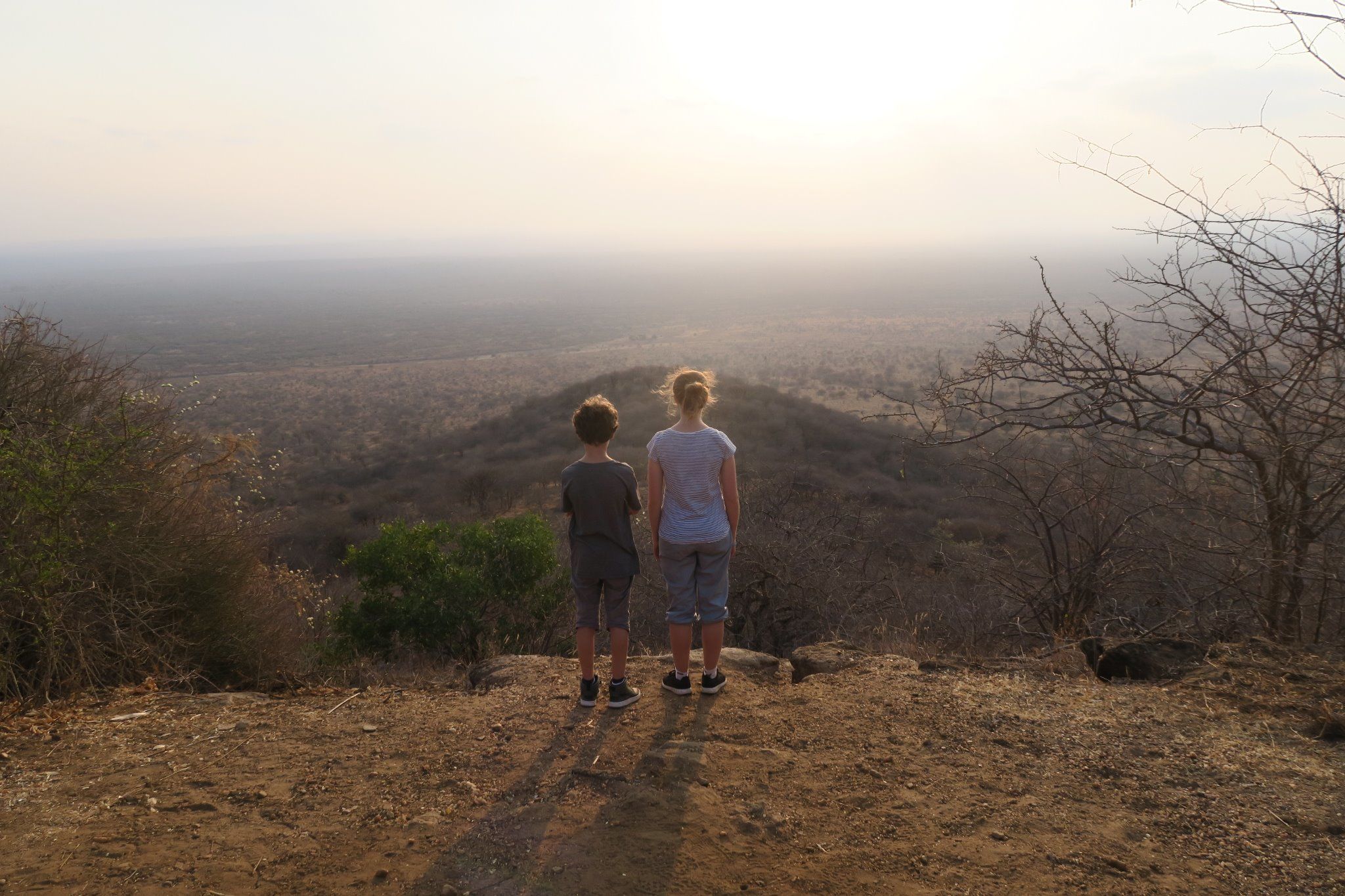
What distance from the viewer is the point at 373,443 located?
34.8 m

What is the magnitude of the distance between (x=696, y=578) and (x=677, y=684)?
0.64 m

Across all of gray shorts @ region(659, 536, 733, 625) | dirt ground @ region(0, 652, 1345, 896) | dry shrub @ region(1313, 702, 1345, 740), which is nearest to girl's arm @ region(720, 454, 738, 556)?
gray shorts @ region(659, 536, 733, 625)

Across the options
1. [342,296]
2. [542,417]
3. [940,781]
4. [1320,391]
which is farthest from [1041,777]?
[342,296]

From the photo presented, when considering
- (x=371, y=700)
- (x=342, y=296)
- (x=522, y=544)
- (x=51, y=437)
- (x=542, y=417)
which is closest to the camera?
(x=371, y=700)

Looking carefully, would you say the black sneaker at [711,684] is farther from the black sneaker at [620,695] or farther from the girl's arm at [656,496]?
the girl's arm at [656,496]

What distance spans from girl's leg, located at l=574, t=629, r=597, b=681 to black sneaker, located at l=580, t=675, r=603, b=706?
0.04 metres

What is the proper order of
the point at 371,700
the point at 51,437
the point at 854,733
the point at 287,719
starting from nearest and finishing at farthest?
the point at 854,733, the point at 287,719, the point at 371,700, the point at 51,437

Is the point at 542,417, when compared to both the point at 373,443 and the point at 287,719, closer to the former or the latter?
the point at 373,443

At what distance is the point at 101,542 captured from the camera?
14.5ft

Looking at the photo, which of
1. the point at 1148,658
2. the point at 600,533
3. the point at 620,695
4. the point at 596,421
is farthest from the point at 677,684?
the point at 1148,658

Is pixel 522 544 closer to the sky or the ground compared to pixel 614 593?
closer to the ground

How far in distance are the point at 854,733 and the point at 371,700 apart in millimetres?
2573

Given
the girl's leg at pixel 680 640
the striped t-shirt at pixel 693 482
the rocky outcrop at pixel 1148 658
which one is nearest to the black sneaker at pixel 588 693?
the girl's leg at pixel 680 640

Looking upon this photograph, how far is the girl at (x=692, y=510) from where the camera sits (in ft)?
12.0
